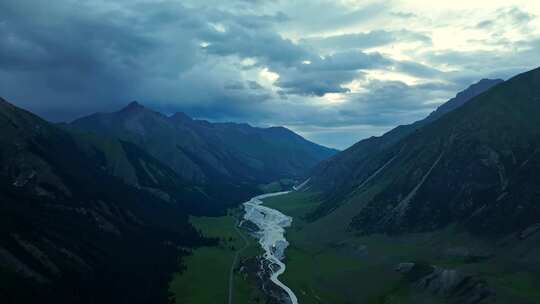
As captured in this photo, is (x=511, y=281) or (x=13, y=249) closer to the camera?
(x=511, y=281)

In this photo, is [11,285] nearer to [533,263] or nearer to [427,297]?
[427,297]

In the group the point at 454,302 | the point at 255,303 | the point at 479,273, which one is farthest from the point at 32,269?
the point at 479,273

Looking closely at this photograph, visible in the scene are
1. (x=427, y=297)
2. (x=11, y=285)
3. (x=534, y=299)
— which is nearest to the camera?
(x=534, y=299)

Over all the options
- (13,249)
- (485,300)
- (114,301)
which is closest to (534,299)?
(485,300)

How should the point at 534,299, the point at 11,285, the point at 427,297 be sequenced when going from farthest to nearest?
the point at 427,297
the point at 11,285
the point at 534,299

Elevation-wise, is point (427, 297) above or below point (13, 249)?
below

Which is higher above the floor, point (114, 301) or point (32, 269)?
point (32, 269)

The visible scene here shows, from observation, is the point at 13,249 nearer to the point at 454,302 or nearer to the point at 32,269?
the point at 32,269

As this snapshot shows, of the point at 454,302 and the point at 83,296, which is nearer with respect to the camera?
the point at 454,302
